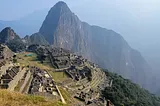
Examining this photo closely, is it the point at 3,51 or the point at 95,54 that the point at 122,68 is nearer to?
the point at 95,54

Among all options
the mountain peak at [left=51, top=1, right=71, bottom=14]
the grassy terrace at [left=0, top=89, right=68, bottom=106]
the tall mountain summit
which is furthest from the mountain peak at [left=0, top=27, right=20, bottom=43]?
the grassy terrace at [left=0, top=89, right=68, bottom=106]

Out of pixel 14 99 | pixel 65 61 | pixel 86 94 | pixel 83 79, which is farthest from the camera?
pixel 65 61

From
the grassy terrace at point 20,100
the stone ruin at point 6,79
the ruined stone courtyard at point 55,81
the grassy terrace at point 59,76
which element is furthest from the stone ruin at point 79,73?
the grassy terrace at point 20,100

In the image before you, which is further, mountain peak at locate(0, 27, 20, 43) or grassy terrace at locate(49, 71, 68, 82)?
mountain peak at locate(0, 27, 20, 43)

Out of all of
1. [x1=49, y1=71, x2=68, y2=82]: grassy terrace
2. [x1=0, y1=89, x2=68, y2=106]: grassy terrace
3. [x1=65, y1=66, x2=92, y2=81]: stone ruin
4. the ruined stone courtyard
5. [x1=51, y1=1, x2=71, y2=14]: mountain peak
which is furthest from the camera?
[x1=51, y1=1, x2=71, y2=14]: mountain peak

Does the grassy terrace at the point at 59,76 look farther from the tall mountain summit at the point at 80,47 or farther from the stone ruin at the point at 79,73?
the tall mountain summit at the point at 80,47

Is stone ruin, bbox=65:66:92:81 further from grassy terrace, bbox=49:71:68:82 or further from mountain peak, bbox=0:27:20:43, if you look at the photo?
mountain peak, bbox=0:27:20:43

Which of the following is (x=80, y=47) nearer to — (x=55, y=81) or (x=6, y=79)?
(x=55, y=81)

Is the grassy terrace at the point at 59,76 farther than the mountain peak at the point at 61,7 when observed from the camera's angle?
No

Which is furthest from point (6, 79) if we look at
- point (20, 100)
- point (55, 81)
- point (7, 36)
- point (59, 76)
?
point (7, 36)

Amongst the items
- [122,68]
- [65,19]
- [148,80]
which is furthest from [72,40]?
[148,80]

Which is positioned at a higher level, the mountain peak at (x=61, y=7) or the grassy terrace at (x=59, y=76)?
the mountain peak at (x=61, y=7)
